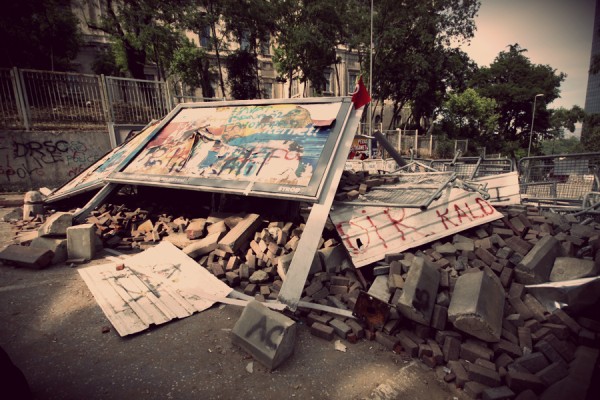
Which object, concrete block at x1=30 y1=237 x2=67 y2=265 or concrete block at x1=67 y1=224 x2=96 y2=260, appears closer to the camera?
concrete block at x1=30 y1=237 x2=67 y2=265

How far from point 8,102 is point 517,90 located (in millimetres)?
50368

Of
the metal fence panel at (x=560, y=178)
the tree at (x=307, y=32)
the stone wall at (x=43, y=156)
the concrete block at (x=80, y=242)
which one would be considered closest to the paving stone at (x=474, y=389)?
the concrete block at (x=80, y=242)

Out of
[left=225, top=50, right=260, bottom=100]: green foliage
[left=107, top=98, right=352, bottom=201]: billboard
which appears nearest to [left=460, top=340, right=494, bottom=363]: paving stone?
[left=107, top=98, right=352, bottom=201]: billboard

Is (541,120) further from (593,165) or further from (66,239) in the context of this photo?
(66,239)

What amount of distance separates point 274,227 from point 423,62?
76.3 ft

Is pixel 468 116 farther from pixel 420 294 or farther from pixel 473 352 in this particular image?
pixel 473 352

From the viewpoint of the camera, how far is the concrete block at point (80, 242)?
4824mm

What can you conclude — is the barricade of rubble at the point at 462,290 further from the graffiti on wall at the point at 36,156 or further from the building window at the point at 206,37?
the building window at the point at 206,37

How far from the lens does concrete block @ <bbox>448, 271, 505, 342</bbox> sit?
2.63 m

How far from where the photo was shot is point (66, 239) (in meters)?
4.94

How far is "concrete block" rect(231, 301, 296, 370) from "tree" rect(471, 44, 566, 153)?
44.6 meters

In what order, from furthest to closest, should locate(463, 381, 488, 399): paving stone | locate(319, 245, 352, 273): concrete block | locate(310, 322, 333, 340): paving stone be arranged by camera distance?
locate(319, 245, 352, 273): concrete block < locate(310, 322, 333, 340): paving stone < locate(463, 381, 488, 399): paving stone

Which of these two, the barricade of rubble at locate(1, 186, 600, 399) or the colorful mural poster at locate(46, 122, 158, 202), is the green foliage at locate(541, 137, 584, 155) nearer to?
Answer: the barricade of rubble at locate(1, 186, 600, 399)

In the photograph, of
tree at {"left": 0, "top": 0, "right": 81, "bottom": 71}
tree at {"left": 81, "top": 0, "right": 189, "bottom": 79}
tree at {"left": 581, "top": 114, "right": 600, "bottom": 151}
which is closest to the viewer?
tree at {"left": 0, "top": 0, "right": 81, "bottom": 71}
